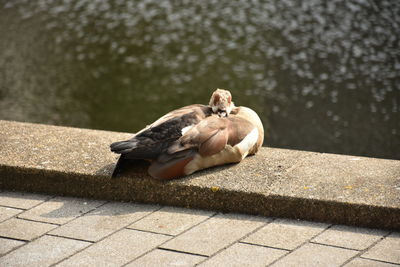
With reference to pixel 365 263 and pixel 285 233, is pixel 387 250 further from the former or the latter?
pixel 285 233

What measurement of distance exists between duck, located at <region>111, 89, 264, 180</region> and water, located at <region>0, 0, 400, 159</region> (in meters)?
3.43

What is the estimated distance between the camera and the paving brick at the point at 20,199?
14.1 feet

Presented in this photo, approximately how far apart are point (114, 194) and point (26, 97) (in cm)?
521

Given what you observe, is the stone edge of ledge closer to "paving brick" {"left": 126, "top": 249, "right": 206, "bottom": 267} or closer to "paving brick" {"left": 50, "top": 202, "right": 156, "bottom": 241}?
"paving brick" {"left": 50, "top": 202, "right": 156, "bottom": 241}

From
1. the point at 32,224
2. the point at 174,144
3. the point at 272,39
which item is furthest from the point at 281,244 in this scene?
the point at 272,39

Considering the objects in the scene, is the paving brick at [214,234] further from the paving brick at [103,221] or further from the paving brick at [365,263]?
the paving brick at [365,263]

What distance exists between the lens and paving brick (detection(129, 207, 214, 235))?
12.8 ft

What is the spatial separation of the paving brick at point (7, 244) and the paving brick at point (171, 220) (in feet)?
2.15

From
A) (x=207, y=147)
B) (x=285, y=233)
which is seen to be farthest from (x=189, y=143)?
(x=285, y=233)

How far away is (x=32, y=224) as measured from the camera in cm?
400

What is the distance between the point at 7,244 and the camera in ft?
12.3

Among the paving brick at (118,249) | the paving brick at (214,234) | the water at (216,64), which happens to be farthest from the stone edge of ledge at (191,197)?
the water at (216,64)

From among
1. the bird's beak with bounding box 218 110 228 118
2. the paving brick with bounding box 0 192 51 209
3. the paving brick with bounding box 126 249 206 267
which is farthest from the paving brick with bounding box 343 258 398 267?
the paving brick with bounding box 0 192 51 209

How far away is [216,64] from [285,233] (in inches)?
232
